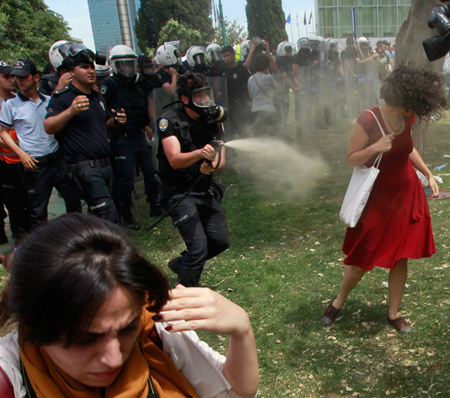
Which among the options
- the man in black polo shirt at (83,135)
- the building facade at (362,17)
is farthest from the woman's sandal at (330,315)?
the building facade at (362,17)

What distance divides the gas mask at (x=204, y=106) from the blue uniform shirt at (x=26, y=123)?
228 cm

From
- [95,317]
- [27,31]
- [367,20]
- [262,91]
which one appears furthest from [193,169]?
[367,20]

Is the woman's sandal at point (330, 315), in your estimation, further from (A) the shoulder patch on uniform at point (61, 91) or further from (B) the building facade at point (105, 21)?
(B) the building facade at point (105, 21)

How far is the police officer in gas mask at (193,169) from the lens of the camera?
371cm

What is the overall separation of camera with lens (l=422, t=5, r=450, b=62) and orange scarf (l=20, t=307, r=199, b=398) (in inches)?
125

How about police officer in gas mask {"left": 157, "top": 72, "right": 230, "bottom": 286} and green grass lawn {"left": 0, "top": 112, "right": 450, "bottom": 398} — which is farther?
police officer in gas mask {"left": 157, "top": 72, "right": 230, "bottom": 286}

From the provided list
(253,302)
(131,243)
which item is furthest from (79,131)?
(131,243)

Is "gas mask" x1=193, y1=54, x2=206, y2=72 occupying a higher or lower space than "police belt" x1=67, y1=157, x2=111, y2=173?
higher

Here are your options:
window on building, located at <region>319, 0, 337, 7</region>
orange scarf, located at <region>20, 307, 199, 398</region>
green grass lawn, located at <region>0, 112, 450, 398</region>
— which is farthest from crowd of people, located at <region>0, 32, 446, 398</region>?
window on building, located at <region>319, 0, 337, 7</region>

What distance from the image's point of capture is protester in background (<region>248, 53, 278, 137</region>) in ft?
31.4

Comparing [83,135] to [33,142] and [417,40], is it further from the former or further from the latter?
[417,40]

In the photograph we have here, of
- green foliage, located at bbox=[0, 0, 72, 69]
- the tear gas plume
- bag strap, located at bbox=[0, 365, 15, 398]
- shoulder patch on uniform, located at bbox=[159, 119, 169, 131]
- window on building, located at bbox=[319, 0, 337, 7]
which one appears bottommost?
the tear gas plume

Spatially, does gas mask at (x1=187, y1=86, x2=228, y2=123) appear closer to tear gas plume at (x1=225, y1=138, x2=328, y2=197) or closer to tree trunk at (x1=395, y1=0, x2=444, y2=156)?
tear gas plume at (x1=225, y1=138, x2=328, y2=197)

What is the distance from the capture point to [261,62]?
9.65m
